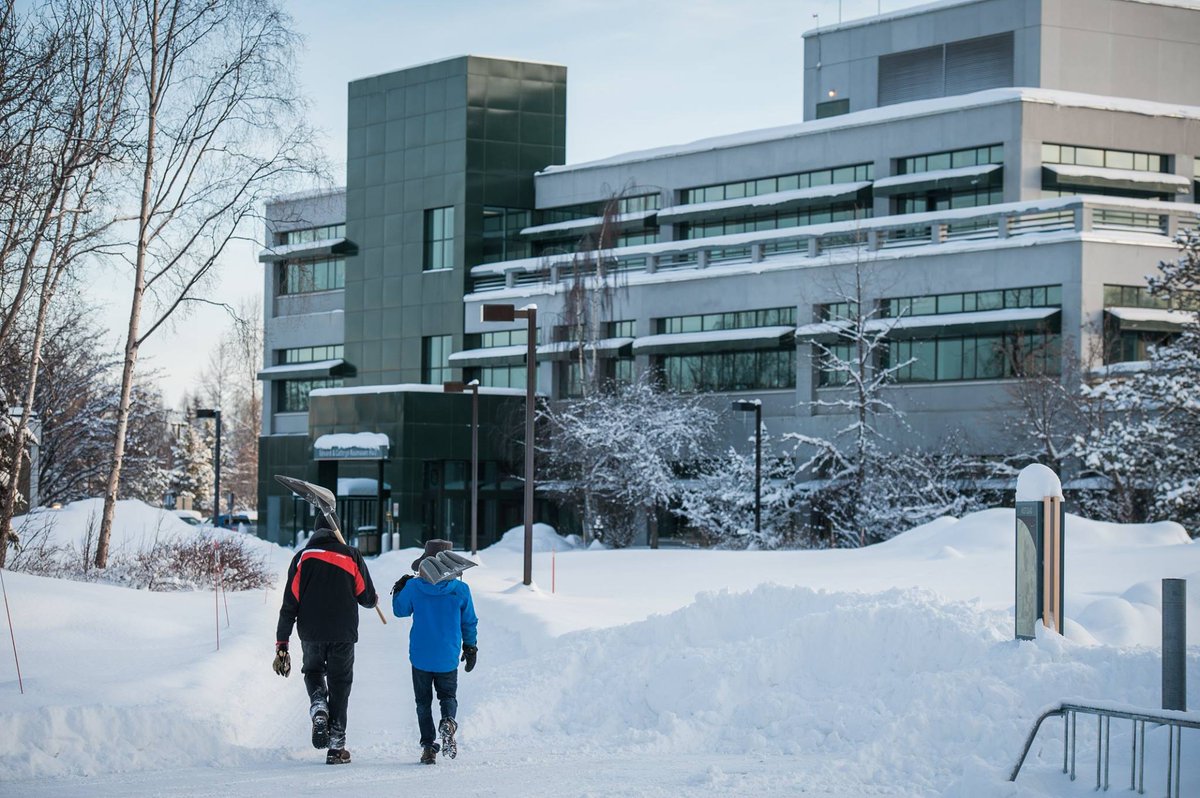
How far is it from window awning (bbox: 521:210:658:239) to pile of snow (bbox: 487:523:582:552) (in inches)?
512

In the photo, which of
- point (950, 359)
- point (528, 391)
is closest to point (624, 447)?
point (950, 359)

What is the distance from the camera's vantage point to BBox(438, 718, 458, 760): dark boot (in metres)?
10.0

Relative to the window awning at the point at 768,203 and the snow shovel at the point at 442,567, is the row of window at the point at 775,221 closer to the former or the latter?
the window awning at the point at 768,203

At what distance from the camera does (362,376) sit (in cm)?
6625

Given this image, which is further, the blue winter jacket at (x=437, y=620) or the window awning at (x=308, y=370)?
the window awning at (x=308, y=370)

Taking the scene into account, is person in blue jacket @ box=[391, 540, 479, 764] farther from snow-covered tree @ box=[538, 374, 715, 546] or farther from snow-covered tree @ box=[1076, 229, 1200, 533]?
snow-covered tree @ box=[538, 374, 715, 546]

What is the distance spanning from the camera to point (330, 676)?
10.1m

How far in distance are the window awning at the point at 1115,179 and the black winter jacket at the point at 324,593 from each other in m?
43.7

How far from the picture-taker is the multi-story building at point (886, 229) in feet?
156

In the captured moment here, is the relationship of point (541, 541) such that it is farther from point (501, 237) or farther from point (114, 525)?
point (114, 525)

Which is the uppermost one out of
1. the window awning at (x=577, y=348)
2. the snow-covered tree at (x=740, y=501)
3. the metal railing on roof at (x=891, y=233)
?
the metal railing on roof at (x=891, y=233)

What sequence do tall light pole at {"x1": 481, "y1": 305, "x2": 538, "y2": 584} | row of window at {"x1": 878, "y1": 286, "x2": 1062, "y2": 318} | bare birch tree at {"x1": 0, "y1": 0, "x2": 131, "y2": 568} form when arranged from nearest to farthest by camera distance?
1. bare birch tree at {"x1": 0, "y1": 0, "x2": 131, "y2": 568}
2. tall light pole at {"x1": 481, "y1": 305, "x2": 538, "y2": 584}
3. row of window at {"x1": 878, "y1": 286, "x2": 1062, "y2": 318}

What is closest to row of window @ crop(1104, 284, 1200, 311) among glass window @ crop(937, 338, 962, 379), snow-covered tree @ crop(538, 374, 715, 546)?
glass window @ crop(937, 338, 962, 379)

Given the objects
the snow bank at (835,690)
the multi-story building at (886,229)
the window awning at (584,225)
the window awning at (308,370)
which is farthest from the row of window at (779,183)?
the snow bank at (835,690)
